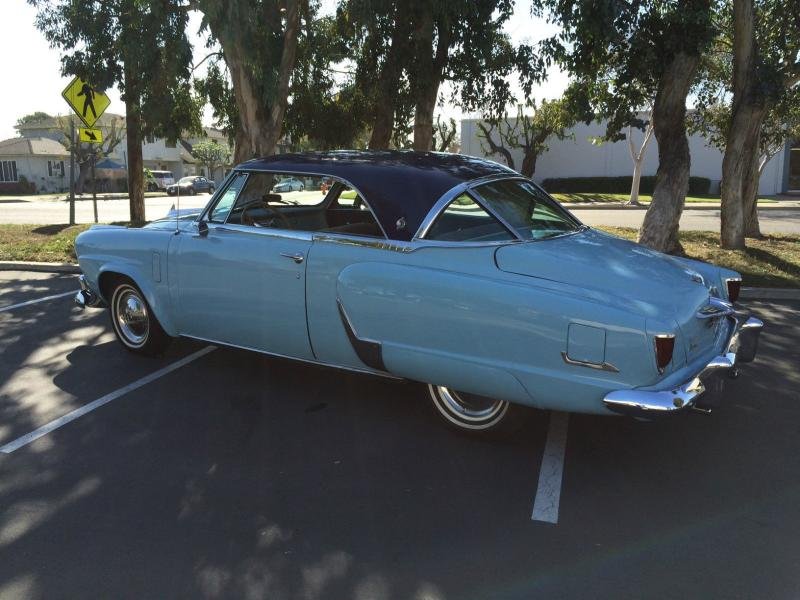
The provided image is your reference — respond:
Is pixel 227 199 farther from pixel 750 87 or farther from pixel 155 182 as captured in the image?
pixel 155 182

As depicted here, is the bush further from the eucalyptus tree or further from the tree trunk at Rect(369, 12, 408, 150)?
the tree trunk at Rect(369, 12, 408, 150)

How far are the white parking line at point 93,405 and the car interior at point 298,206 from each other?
139cm

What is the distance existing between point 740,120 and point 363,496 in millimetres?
9826

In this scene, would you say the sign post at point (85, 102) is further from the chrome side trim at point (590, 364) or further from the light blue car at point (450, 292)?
the chrome side trim at point (590, 364)

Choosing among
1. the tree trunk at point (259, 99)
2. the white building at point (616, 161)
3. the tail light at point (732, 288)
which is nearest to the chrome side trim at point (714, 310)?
the tail light at point (732, 288)

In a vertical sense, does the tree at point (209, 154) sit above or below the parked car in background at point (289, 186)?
above

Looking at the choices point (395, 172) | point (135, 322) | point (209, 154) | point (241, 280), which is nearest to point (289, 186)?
point (241, 280)

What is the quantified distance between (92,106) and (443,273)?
38.7ft

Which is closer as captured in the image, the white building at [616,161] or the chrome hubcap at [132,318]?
the chrome hubcap at [132,318]

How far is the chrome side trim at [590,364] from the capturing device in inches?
127

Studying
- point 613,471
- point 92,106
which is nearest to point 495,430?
point 613,471

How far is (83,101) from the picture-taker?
12898 millimetres

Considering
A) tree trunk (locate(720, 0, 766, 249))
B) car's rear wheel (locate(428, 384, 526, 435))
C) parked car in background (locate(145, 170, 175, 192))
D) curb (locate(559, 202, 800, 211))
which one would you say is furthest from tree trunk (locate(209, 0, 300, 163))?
parked car in background (locate(145, 170, 175, 192))

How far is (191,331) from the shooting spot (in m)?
5.11
